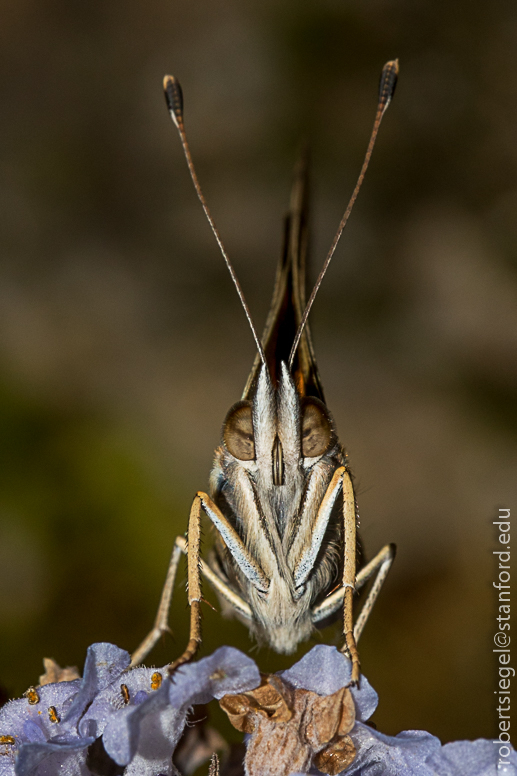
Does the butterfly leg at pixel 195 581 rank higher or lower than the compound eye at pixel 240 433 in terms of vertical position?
lower

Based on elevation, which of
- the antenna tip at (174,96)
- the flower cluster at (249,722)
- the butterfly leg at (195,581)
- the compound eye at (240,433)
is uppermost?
the antenna tip at (174,96)

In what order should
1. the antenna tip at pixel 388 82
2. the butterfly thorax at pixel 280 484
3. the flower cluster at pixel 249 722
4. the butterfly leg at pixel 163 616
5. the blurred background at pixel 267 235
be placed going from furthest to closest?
the blurred background at pixel 267 235
the butterfly leg at pixel 163 616
the antenna tip at pixel 388 82
the butterfly thorax at pixel 280 484
the flower cluster at pixel 249 722

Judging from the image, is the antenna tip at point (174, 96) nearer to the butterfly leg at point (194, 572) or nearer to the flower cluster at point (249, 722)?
A: the butterfly leg at point (194, 572)

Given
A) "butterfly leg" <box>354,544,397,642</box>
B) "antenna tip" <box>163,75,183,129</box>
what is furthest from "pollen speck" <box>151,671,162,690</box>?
"antenna tip" <box>163,75,183,129</box>

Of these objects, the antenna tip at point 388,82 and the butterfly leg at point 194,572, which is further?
the antenna tip at point 388,82

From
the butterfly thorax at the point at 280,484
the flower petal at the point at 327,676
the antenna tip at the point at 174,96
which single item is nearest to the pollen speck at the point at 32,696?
the flower petal at the point at 327,676

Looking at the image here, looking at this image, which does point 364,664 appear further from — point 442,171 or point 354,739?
point 442,171

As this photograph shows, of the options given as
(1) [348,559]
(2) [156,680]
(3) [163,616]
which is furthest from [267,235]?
(2) [156,680]
